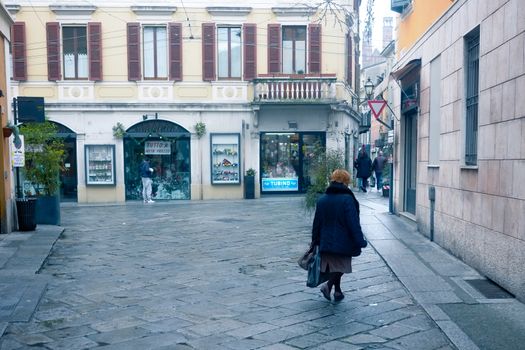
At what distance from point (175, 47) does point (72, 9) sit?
4.14 m

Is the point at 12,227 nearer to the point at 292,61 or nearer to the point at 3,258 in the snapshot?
the point at 3,258

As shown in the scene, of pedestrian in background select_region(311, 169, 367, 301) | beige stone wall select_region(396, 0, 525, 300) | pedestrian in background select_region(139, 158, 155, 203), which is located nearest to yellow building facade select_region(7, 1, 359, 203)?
pedestrian in background select_region(139, 158, 155, 203)

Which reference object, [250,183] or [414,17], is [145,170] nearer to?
[250,183]

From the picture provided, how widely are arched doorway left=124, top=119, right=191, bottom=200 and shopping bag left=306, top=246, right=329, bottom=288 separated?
51.3 feet

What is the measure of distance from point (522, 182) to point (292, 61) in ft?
53.4

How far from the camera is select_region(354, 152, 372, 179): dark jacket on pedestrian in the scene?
2080cm

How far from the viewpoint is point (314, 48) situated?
2133cm

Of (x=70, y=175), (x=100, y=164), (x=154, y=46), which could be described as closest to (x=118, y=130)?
(x=100, y=164)

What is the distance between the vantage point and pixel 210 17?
21.1m

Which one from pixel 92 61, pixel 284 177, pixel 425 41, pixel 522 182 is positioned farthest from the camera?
pixel 284 177

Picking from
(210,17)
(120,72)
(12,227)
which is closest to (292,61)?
(210,17)

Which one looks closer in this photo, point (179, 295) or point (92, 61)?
point (179, 295)

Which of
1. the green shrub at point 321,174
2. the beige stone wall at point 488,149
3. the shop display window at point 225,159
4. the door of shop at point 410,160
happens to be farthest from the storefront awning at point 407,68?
the shop display window at point 225,159

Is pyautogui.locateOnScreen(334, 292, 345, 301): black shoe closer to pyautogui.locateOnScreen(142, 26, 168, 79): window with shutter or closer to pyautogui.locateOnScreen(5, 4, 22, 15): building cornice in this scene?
pyautogui.locateOnScreen(142, 26, 168, 79): window with shutter
